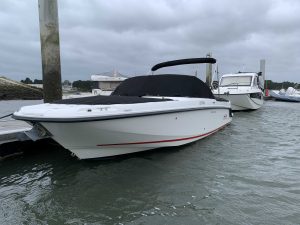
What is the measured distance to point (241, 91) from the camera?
54.2 feet

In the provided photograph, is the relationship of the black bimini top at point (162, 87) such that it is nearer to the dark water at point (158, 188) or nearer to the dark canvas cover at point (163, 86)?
the dark canvas cover at point (163, 86)

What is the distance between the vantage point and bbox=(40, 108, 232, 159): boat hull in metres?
5.39

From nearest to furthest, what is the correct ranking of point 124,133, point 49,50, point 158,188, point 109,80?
point 158,188 < point 124,133 < point 49,50 < point 109,80

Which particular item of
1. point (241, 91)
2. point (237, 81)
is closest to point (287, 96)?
point (237, 81)

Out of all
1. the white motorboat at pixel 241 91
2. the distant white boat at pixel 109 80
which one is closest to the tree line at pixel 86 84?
the distant white boat at pixel 109 80

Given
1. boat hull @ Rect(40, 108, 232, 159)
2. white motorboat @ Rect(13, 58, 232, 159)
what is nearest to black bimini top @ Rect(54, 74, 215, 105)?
white motorboat @ Rect(13, 58, 232, 159)

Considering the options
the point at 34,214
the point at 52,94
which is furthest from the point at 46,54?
the point at 34,214

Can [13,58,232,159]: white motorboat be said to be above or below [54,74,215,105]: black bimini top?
below

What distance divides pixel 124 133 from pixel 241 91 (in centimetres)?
1186

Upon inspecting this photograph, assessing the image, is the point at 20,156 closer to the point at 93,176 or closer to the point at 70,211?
the point at 93,176

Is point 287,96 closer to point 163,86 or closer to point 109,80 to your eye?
point 109,80

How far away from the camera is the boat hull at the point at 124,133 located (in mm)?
5391

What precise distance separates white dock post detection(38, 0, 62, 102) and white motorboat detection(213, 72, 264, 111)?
347 inches

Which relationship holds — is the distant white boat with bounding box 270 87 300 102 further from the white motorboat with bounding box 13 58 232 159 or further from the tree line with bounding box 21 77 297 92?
the white motorboat with bounding box 13 58 232 159
